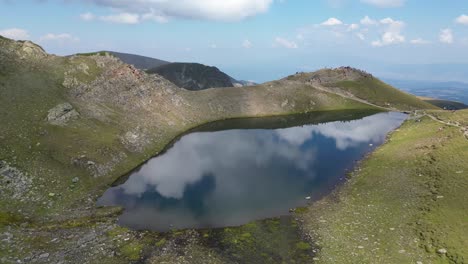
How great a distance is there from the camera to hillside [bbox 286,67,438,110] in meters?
139

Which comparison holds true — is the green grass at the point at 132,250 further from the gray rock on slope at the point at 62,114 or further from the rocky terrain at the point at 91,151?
the gray rock on slope at the point at 62,114

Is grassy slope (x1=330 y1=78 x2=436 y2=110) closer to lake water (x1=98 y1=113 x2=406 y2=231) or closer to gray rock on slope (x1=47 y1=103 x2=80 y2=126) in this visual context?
lake water (x1=98 y1=113 x2=406 y2=231)

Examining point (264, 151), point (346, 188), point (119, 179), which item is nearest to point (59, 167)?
point (119, 179)

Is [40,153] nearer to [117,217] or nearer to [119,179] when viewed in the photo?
[119,179]

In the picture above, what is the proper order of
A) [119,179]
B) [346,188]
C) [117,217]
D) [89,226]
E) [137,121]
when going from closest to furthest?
[89,226], [117,217], [346,188], [119,179], [137,121]

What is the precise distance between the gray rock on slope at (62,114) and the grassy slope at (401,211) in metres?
→ 49.6

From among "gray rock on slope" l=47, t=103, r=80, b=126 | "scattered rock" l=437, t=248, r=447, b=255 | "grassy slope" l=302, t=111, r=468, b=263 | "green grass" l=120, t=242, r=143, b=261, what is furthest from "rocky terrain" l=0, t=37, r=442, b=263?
"scattered rock" l=437, t=248, r=447, b=255

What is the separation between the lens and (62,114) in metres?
66.5

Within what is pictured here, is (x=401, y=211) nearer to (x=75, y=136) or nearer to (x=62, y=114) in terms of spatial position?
(x=75, y=136)

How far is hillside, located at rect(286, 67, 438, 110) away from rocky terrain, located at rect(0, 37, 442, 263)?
28424mm

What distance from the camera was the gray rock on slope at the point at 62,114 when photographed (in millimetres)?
64250

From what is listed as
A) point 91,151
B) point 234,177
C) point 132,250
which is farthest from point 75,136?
point 132,250

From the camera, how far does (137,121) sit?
81.1m

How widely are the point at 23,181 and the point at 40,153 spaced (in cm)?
753
